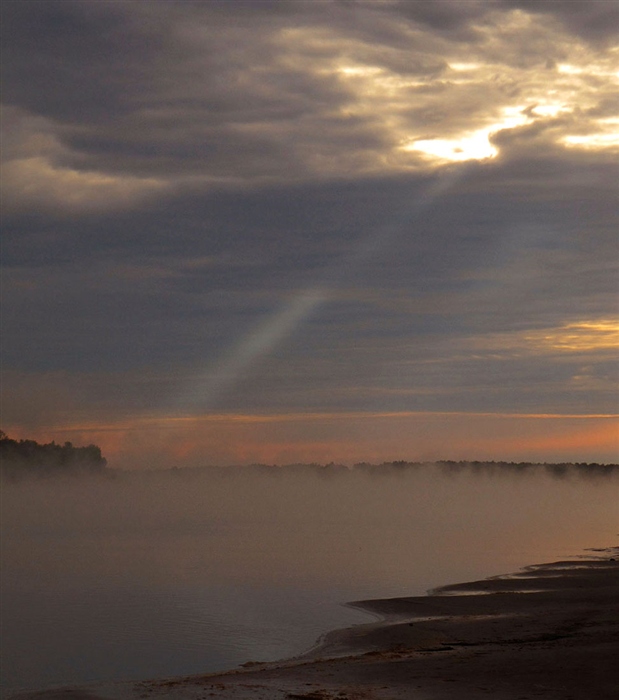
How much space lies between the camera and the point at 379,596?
116 ft

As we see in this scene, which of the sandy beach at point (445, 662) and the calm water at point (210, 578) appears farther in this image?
the calm water at point (210, 578)

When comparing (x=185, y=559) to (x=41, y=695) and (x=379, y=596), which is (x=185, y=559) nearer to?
(x=379, y=596)

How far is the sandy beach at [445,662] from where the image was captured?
62.0ft

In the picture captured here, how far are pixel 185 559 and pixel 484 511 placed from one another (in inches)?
2371

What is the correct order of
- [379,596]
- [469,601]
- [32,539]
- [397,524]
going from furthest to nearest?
[397,524] < [32,539] < [379,596] < [469,601]

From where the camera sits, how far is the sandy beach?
744 inches

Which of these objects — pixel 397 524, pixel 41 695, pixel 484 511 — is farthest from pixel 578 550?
pixel 484 511

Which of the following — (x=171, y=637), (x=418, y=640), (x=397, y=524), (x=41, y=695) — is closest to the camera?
(x=41, y=695)

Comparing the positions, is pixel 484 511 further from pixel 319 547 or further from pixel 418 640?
pixel 418 640

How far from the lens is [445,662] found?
21.5 m

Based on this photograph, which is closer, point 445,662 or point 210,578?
point 445,662

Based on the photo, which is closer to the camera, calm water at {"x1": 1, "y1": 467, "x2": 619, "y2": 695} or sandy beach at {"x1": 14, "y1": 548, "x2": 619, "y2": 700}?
sandy beach at {"x1": 14, "y1": 548, "x2": 619, "y2": 700}

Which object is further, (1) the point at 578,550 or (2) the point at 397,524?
(2) the point at 397,524

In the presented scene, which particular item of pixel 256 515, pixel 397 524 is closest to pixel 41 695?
pixel 397 524
